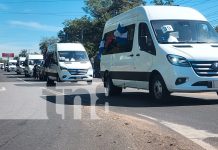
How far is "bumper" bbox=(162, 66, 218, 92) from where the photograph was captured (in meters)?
11.7

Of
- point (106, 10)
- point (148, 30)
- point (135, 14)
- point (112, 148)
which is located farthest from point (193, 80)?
point (106, 10)

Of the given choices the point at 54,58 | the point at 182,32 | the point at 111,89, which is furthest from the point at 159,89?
the point at 54,58

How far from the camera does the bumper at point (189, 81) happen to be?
38.4 ft

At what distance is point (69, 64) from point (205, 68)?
48.4ft

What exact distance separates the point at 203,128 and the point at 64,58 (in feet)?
60.8

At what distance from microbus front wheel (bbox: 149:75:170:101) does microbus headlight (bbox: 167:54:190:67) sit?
0.69 meters

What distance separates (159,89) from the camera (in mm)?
12523

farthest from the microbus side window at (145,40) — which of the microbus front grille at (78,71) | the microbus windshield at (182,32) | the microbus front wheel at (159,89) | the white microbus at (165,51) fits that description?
the microbus front grille at (78,71)

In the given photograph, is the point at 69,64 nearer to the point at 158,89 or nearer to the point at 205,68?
the point at 158,89

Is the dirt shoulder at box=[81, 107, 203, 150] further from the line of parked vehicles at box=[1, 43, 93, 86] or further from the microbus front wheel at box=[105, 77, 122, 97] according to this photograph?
the line of parked vehicles at box=[1, 43, 93, 86]

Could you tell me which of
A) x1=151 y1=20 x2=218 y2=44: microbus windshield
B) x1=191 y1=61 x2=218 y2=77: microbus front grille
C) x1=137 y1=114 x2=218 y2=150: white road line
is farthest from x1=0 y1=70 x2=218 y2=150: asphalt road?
x1=151 y1=20 x2=218 y2=44: microbus windshield

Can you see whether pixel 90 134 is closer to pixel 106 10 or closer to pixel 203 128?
pixel 203 128

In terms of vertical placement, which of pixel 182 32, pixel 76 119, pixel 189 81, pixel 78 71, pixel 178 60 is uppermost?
pixel 182 32

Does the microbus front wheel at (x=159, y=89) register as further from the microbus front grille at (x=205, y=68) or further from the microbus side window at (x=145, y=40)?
the microbus front grille at (x=205, y=68)
